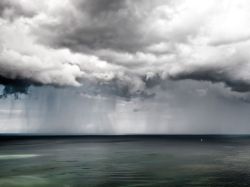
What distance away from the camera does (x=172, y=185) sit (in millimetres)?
37625

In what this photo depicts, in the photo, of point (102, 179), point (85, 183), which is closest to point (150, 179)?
point (102, 179)

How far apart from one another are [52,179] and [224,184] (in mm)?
25008

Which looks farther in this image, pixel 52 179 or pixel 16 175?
pixel 16 175

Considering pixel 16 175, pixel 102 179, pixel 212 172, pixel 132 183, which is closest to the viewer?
pixel 132 183

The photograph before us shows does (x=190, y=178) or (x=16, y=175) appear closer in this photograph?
(x=190, y=178)

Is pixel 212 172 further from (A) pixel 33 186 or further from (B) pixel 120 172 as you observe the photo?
(A) pixel 33 186

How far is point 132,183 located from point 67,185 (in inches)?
358

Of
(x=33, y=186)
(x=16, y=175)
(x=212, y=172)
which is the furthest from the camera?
(x=212, y=172)

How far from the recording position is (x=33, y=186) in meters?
37.3

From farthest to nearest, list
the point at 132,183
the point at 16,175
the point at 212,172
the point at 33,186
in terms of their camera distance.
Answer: the point at 212,172 → the point at 16,175 → the point at 132,183 → the point at 33,186

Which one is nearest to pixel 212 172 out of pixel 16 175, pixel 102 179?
pixel 102 179

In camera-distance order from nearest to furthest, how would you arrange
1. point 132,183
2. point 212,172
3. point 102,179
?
point 132,183, point 102,179, point 212,172

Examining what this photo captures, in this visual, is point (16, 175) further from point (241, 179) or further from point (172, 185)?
point (241, 179)

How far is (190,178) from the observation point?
42.9 m
